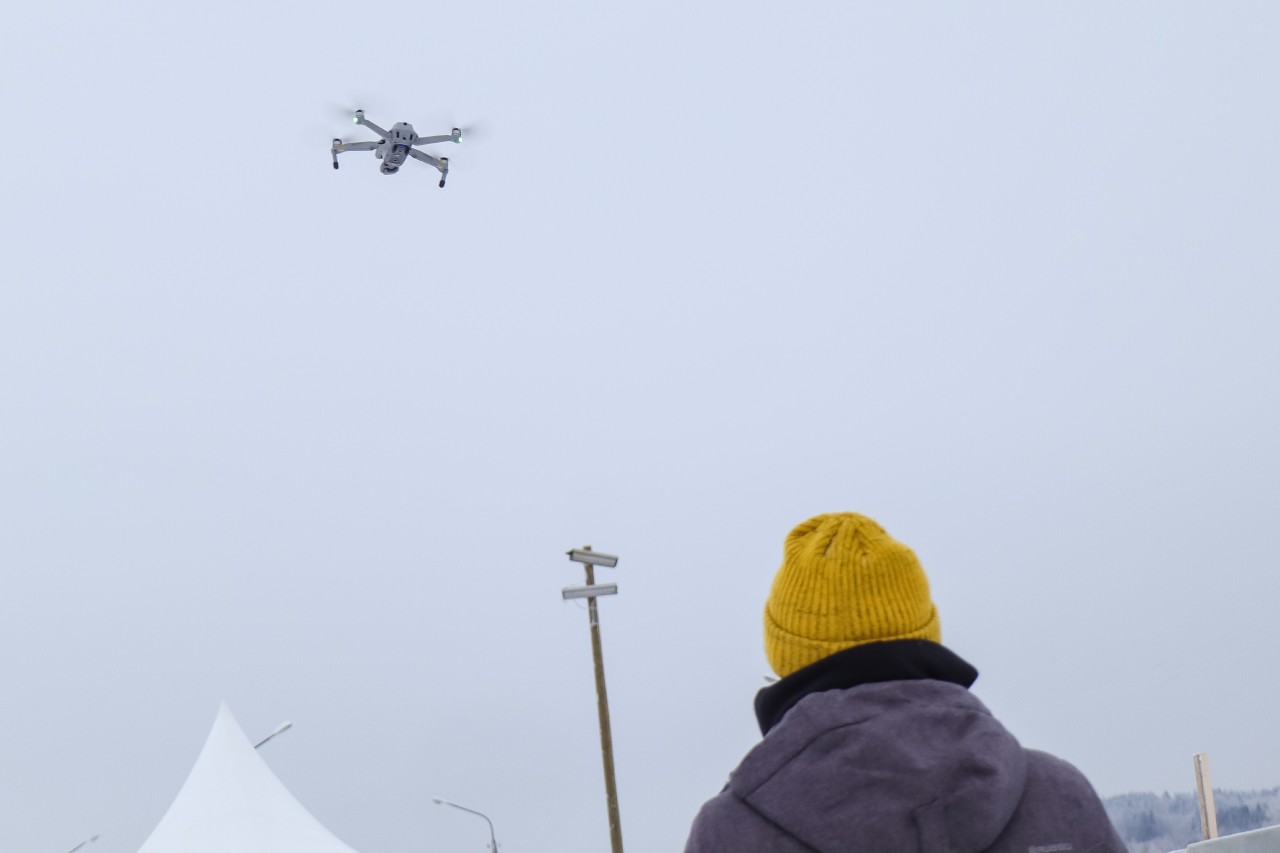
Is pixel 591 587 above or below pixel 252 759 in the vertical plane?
above

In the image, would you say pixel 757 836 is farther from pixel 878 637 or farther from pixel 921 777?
pixel 878 637

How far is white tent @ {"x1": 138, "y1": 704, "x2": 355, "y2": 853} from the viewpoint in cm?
1802

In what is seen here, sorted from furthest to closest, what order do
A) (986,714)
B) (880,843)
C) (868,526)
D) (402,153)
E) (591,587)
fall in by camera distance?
(402,153) → (591,587) → (868,526) → (986,714) → (880,843)

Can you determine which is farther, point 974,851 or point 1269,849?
point 1269,849

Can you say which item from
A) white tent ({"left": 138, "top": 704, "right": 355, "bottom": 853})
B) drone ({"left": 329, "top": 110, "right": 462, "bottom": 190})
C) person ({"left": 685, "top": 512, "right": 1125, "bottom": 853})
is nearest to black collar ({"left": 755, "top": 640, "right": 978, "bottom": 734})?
person ({"left": 685, "top": 512, "right": 1125, "bottom": 853})

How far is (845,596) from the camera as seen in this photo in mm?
2133

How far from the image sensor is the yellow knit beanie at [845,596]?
6.97 feet

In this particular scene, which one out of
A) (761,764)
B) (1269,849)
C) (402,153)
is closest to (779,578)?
(761,764)

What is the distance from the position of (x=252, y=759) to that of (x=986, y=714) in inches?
753

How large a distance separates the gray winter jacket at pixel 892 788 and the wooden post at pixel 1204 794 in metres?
15.1

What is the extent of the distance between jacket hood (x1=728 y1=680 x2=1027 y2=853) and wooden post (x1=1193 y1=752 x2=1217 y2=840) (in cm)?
1521

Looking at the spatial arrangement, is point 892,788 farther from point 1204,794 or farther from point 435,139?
point 435,139

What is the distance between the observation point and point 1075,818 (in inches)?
80.5

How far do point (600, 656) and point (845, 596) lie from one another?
17.1m
